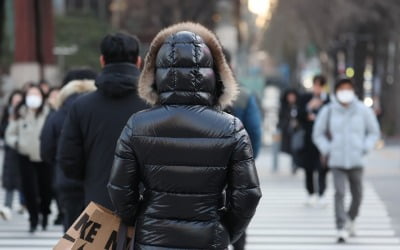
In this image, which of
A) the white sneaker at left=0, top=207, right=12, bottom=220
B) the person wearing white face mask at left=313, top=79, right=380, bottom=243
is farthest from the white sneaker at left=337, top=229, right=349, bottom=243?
the white sneaker at left=0, top=207, right=12, bottom=220

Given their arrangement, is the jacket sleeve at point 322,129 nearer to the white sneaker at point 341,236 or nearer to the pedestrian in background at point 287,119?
the white sneaker at point 341,236

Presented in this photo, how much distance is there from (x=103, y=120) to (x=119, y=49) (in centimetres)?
47

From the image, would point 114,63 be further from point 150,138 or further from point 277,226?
point 277,226

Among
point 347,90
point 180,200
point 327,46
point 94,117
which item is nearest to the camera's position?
point 180,200

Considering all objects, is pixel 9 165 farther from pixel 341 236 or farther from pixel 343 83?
pixel 343 83

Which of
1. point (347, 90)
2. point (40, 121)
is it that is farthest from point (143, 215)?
point (40, 121)

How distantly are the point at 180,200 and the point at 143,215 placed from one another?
0.21 m

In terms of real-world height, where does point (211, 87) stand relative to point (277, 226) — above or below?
above

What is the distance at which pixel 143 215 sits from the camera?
546 centimetres

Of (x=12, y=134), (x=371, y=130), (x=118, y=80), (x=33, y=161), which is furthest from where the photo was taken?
(x=12, y=134)

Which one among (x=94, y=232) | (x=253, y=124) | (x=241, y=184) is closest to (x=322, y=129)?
(x=253, y=124)

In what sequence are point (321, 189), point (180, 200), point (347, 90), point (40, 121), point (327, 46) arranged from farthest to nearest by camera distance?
point (327, 46) < point (321, 189) < point (40, 121) < point (347, 90) < point (180, 200)

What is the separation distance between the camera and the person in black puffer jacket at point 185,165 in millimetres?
5395

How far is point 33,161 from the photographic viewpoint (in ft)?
44.2
